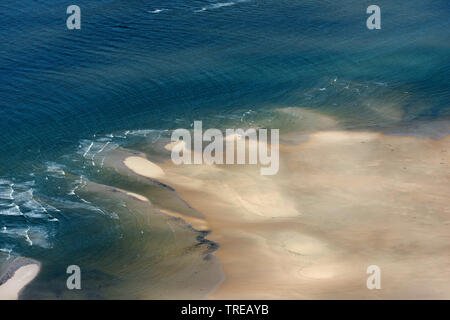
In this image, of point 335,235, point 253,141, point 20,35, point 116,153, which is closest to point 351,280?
point 335,235

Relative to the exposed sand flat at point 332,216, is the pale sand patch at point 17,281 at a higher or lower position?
lower

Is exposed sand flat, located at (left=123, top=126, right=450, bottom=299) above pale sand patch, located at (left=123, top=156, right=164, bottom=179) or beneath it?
beneath

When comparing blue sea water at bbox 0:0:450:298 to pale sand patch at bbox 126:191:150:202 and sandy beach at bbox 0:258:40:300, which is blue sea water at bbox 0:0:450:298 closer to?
sandy beach at bbox 0:258:40:300

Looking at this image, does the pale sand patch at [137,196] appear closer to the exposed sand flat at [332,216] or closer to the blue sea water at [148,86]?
the blue sea water at [148,86]

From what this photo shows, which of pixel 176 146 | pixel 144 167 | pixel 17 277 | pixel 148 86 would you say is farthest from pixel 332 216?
pixel 148 86

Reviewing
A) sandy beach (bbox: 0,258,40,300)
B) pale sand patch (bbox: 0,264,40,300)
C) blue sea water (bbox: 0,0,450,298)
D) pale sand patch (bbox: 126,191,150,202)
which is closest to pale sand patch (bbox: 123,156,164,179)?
blue sea water (bbox: 0,0,450,298)

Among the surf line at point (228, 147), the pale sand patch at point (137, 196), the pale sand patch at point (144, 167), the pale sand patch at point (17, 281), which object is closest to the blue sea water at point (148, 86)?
the pale sand patch at point (17, 281)
